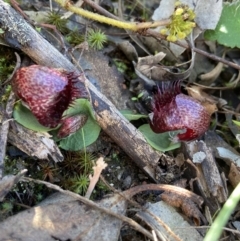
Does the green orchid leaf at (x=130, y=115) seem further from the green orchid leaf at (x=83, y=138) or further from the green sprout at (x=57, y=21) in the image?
the green sprout at (x=57, y=21)

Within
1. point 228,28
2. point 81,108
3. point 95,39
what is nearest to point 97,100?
point 81,108

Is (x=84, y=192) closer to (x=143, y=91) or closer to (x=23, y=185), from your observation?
(x=23, y=185)

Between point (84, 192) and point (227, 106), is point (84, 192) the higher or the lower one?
the lower one

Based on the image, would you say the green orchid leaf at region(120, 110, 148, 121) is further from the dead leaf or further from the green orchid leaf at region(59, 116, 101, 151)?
the dead leaf

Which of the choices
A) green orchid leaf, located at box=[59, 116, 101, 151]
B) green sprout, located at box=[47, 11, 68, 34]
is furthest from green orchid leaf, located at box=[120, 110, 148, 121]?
green sprout, located at box=[47, 11, 68, 34]

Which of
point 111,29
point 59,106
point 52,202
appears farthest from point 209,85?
point 52,202

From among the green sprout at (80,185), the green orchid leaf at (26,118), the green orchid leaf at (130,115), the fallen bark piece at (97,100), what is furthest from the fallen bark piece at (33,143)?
the green orchid leaf at (130,115)
